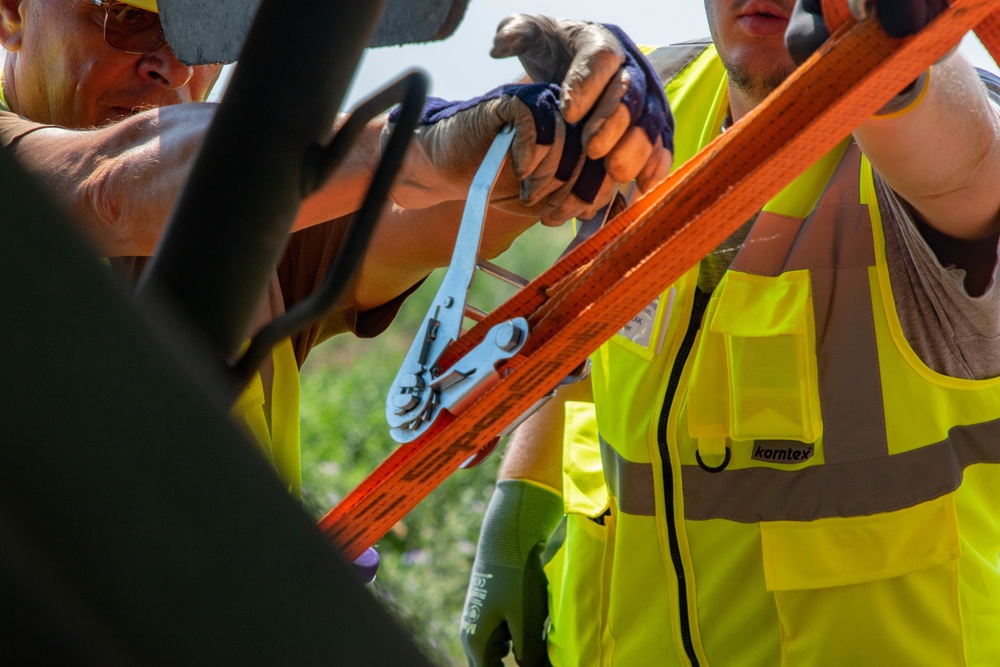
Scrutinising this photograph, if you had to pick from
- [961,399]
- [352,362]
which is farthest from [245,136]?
[352,362]

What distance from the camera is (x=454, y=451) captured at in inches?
52.7

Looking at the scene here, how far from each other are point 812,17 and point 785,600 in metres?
1.28

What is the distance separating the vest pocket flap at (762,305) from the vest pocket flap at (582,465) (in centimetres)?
54

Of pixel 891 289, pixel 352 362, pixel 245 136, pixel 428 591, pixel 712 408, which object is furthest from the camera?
pixel 352 362

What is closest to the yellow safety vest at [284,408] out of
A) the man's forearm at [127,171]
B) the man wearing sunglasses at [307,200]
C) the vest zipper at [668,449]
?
the man wearing sunglasses at [307,200]

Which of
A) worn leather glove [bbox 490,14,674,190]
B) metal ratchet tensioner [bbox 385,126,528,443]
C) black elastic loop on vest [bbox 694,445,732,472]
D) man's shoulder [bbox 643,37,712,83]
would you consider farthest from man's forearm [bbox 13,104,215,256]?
man's shoulder [bbox 643,37,712,83]

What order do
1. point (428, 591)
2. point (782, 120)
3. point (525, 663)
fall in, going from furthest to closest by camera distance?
point (428, 591), point (525, 663), point (782, 120)

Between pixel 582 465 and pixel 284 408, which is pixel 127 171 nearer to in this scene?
pixel 284 408

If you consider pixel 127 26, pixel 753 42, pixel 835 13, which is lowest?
pixel 127 26

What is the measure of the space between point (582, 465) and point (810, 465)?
66 cm

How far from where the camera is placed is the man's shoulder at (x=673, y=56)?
2521 millimetres

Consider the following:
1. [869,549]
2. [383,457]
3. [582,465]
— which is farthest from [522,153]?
[383,457]

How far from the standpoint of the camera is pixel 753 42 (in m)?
2.14

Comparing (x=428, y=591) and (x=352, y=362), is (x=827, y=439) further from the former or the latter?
(x=352, y=362)
